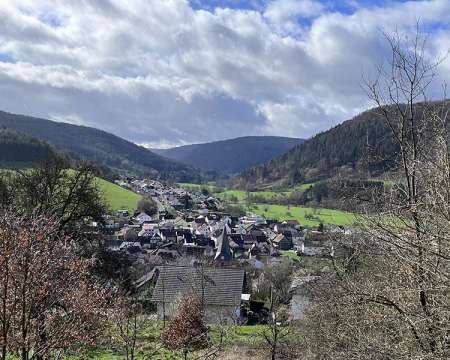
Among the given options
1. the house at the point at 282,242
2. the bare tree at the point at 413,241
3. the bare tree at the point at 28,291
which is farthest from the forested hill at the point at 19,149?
the bare tree at the point at 413,241

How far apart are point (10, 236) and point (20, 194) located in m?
14.2

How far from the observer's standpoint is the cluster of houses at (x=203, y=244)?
32750mm

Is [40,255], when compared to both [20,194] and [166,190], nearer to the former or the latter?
[20,194]

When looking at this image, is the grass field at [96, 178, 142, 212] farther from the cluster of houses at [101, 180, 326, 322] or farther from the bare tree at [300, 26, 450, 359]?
the bare tree at [300, 26, 450, 359]

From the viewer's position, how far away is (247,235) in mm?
85688

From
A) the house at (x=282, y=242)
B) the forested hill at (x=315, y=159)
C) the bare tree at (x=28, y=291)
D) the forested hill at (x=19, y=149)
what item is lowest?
the house at (x=282, y=242)

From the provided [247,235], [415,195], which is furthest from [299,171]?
[415,195]

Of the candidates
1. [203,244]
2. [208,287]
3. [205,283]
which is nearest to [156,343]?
[205,283]

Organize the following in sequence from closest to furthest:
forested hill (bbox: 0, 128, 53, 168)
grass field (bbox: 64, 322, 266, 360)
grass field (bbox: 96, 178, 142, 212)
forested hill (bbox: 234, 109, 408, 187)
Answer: grass field (bbox: 64, 322, 266, 360)
grass field (bbox: 96, 178, 142, 212)
forested hill (bbox: 0, 128, 53, 168)
forested hill (bbox: 234, 109, 408, 187)

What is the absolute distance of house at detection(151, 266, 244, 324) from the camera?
31.5 meters

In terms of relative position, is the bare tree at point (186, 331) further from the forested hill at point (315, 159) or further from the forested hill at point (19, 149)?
the forested hill at point (19, 149)

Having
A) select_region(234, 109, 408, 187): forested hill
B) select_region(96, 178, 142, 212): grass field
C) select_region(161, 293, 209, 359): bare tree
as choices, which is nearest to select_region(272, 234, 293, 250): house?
select_region(234, 109, 408, 187): forested hill

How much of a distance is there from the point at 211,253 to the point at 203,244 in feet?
34.7

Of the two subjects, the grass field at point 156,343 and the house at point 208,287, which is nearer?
the grass field at point 156,343
